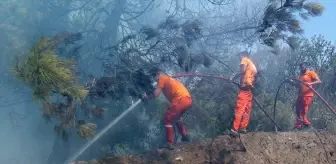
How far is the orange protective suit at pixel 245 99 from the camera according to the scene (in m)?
7.01

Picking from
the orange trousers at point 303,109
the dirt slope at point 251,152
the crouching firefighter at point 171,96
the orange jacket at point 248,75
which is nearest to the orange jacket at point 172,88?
the crouching firefighter at point 171,96

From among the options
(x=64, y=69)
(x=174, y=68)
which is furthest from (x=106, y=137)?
(x=64, y=69)

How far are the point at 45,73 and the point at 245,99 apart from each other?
14.5 feet

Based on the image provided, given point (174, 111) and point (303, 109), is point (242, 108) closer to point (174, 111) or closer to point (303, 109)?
point (174, 111)

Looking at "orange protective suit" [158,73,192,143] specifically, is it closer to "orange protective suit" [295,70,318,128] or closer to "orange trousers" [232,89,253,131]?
"orange trousers" [232,89,253,131]

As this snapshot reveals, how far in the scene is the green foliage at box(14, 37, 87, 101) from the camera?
3977mm

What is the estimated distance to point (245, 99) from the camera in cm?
717

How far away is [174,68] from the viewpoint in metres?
8.83

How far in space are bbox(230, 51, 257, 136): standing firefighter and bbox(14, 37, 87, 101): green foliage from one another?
368 centimetres

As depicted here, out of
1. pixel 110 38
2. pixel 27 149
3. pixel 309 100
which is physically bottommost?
pixel 27 149

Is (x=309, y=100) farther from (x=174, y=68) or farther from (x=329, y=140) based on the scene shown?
(x=174, y=68)

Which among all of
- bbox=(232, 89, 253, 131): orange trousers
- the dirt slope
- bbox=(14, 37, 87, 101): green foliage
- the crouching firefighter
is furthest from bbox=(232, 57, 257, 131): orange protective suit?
bbox=(14, 37, 87, 101): green foliage

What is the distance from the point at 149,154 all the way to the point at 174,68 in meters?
3.01

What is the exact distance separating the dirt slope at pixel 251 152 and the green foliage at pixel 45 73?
2.11m
